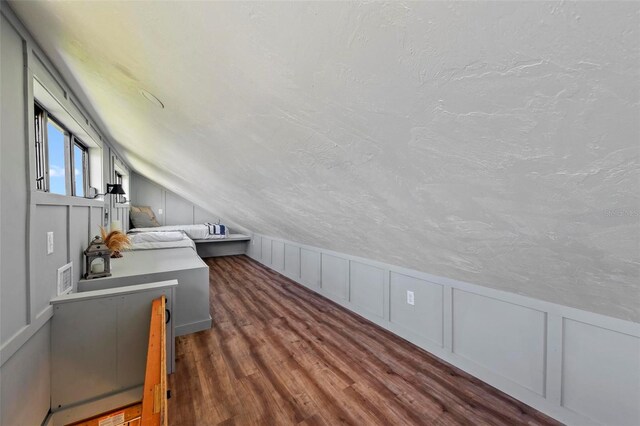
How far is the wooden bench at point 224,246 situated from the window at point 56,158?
3501mm

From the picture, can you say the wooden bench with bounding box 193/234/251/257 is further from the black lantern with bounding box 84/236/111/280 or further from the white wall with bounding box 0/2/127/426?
→ the white wall with bounding box 0/2/127/426

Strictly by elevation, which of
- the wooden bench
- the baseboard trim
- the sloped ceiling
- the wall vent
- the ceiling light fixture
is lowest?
the baseboard trim

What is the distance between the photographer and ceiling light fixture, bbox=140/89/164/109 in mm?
1535

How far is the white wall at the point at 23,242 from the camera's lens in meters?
0.97

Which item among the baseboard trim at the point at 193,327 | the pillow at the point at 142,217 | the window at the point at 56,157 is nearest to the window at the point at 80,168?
the window at the point at 56,157

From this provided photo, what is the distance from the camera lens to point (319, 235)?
284 centimetres

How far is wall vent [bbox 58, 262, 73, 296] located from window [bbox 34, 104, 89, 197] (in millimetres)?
499

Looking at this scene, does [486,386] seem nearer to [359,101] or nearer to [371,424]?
[371,424]

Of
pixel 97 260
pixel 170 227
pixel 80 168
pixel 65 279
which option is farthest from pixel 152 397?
pixel 170 227

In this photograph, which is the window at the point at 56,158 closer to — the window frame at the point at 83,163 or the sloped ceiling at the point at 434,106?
the window frame at the point at 83,163

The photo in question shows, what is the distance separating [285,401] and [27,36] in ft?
7.62

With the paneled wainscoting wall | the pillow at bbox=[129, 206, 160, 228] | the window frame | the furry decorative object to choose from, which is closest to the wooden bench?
the pillow at bbox=[129, 206, 160, 228]

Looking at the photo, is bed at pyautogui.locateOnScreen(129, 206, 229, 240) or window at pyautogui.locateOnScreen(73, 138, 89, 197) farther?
bed at pyautogui.locateOnScreen(129, 206, 229, 240)

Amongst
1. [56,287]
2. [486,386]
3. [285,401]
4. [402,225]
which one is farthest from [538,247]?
[56,287]
